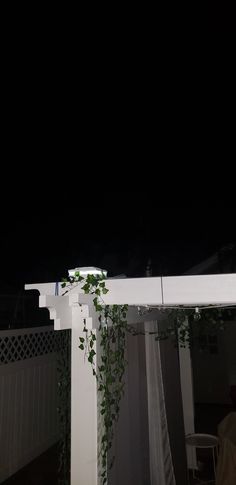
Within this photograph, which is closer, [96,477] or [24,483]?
[96,477]

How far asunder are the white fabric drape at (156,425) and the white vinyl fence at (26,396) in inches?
62.0

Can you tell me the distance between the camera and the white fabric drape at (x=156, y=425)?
2383mm

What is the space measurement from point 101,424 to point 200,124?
2.30m

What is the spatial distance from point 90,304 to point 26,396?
275 cm

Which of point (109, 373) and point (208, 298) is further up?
point (208, 298)

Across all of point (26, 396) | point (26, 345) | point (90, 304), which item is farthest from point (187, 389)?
point (90, 304)

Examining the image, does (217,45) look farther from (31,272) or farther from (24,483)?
(31,272)

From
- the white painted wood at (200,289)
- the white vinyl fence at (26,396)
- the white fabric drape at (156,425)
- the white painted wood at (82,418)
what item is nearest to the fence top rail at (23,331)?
the white vinyl fence at (26,396)

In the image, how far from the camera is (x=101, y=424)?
57.6 inches

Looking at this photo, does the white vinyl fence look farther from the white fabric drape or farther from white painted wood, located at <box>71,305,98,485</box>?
white painted wood, located at <box>71,305,98,485</box>

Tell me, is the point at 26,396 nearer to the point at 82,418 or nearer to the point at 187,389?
the point at 187,389

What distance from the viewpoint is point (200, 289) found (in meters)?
1.35

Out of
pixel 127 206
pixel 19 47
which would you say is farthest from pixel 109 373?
pixel 127 206

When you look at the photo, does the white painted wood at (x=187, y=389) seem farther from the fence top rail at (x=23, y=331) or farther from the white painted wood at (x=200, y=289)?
the white painted wood at (x=200, y=289)
